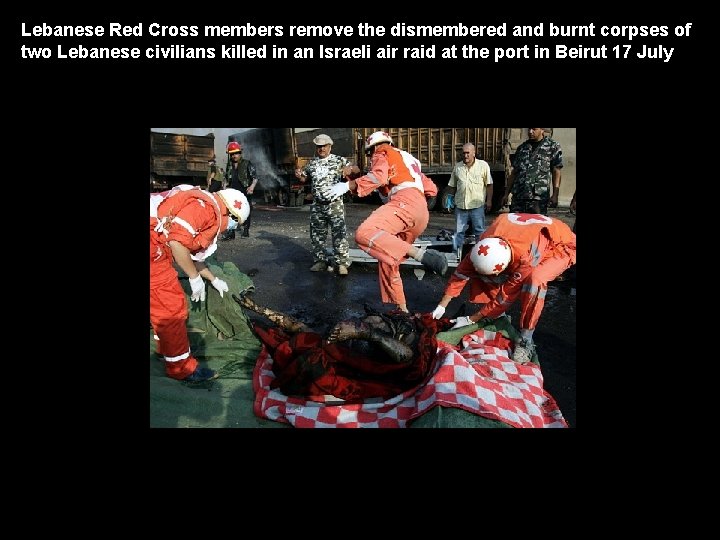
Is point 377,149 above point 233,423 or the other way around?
above

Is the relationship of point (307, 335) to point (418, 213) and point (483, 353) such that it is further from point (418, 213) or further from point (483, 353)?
point (418, 213)

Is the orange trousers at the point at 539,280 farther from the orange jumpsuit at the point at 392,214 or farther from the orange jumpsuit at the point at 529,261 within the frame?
the orange jumpsuit at the point at 392,214

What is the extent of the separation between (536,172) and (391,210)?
8.27ft

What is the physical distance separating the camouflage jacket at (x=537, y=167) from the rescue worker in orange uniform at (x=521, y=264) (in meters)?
2.21

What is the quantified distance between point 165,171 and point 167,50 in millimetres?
14485

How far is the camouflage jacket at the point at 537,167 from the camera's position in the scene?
216 inches

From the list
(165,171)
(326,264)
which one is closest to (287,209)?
(165,171)

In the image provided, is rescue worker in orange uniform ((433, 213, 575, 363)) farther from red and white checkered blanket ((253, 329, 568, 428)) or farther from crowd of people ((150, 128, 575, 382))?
red and white checkered blanket ((253, 329, 568, 428))

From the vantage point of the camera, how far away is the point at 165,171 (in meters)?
15.5

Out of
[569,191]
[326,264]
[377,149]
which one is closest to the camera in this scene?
[377,149]

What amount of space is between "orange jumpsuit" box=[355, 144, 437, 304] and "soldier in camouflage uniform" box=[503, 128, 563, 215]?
1.94 m

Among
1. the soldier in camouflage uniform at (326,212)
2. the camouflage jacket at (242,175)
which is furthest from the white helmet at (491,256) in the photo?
Result: the camouflage jacket at (242,175)

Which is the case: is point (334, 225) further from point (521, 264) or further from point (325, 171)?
point (521, 264)

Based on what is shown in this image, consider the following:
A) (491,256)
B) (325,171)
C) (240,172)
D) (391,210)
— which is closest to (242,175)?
(240,172)
